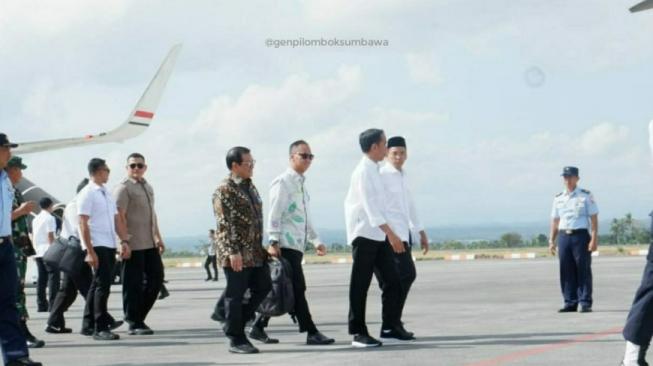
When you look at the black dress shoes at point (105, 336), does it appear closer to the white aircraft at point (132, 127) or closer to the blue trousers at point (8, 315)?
the blue trousers at point (8, 315)

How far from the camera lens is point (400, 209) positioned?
441 inches

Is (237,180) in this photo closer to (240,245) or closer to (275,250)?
(240,245)

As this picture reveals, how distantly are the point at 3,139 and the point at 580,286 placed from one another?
7959mm

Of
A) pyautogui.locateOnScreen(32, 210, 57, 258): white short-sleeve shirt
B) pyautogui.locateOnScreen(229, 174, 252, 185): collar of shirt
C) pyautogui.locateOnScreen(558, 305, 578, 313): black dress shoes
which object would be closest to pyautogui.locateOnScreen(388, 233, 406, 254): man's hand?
pyautogui.locateOnScreen(229, 174, 252, 185): collar of shirt

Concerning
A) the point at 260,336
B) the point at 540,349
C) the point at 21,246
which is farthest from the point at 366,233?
the point at 21,246

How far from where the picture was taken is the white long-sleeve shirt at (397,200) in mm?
11141

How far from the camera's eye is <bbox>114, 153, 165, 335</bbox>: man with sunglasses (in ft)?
41.9

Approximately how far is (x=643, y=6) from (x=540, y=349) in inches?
507

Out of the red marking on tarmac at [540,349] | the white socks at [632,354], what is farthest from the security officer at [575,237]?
the white socks at [632,354]

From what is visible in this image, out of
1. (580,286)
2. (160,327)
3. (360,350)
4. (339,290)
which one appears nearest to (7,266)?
(360,350)

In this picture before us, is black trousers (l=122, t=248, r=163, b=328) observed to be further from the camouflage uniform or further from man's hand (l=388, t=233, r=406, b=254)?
man's hand (l=388, t=233, r=406, b=254)

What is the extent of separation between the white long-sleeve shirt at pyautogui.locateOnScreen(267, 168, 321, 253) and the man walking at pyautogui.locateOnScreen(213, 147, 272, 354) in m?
0.64

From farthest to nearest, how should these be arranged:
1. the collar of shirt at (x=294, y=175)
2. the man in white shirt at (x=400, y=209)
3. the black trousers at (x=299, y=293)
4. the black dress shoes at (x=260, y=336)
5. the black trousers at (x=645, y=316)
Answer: the collar of shirt at (x=294, y=175) → the black dress shoes at (x=260, y=336) → the man in white shirt at (x=400, y=209) → the black trousers at (x=299, y=293) → the black trousers at (x=645, y=316)

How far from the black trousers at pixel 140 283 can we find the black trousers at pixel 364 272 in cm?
294
